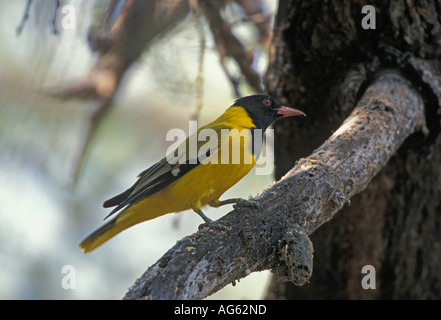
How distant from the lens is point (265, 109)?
138 inches

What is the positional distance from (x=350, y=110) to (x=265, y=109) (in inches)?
22.3

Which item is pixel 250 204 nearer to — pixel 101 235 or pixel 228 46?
pixel 101 235

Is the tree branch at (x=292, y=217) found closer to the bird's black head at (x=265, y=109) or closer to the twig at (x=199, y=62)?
the bird's black head at (x=265, y=109)

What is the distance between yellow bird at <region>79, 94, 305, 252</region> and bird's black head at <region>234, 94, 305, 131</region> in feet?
0.81

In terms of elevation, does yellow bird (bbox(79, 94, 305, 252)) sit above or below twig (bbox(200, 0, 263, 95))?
below

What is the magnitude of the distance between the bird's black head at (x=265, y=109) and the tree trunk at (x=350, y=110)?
348mm

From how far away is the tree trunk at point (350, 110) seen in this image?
11.2 feet

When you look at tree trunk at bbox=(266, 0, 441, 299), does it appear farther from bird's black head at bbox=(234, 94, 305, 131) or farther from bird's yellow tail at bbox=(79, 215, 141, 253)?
bird's yellow tail at bbox=(79, 215, 141, 253)

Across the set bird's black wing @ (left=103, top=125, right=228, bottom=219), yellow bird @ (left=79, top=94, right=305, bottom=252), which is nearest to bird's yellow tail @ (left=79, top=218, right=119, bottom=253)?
yellow bird @ (left=79, top=94, right=305, bottom=252)

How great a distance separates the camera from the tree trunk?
3.41 metres

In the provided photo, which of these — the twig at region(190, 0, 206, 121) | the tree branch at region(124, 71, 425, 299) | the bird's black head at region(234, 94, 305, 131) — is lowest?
the tree branch at region(124, 71, 425, 299)

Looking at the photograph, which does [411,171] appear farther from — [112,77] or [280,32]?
[112,77]

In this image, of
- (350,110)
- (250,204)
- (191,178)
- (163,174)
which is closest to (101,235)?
(163,174)

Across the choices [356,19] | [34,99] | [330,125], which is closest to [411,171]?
[330,125]
